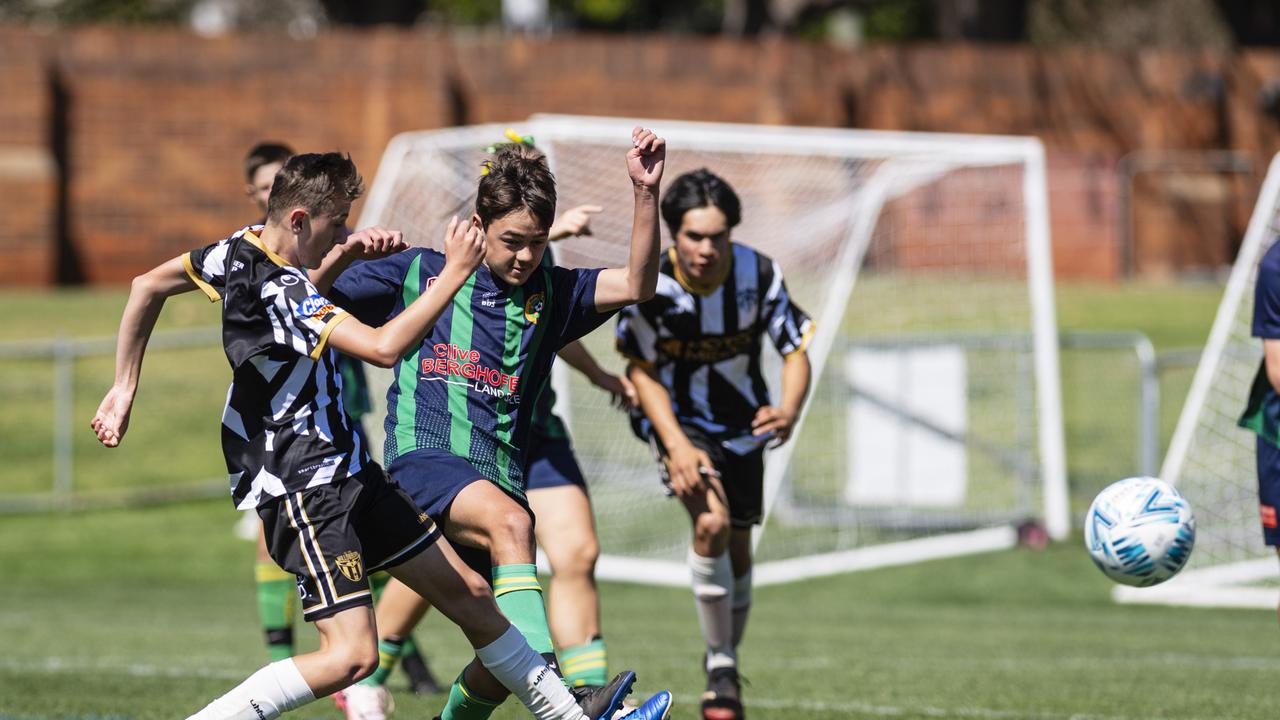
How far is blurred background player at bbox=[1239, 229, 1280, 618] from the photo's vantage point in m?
5.92

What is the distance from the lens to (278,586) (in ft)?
21.0

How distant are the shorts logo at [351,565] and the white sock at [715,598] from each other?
2.07m

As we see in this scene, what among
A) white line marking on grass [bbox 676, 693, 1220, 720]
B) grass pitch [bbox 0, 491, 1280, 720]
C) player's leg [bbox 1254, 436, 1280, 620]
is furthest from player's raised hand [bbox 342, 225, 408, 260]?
player's leg [bbox 1254, 436, 1280, 620]

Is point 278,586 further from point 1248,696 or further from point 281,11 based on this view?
point 281,11

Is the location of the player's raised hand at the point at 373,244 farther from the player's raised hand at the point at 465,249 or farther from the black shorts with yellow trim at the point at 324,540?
the black shorts with yellow trim at the point at 324,540

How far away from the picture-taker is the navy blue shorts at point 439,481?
4.77 meters

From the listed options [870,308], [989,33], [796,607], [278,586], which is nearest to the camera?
[278,586]

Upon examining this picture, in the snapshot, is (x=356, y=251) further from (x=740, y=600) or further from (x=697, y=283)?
(x=740, y=600)

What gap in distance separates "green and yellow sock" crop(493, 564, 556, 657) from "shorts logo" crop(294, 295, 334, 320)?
3.25ft

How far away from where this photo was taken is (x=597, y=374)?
603 cm

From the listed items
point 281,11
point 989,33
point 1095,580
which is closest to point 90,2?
point 281,11

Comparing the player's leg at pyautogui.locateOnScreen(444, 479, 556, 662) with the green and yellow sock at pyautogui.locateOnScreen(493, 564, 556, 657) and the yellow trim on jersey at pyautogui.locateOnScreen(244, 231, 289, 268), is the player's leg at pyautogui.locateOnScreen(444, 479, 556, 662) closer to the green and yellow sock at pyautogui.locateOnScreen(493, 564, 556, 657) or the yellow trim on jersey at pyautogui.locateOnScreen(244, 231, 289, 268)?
the green and yellow sock at pyautogui.locateOnScreen(493, 564, 556, 657)

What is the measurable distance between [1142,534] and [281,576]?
3373 millimetres

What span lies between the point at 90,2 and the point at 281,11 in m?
7.41
